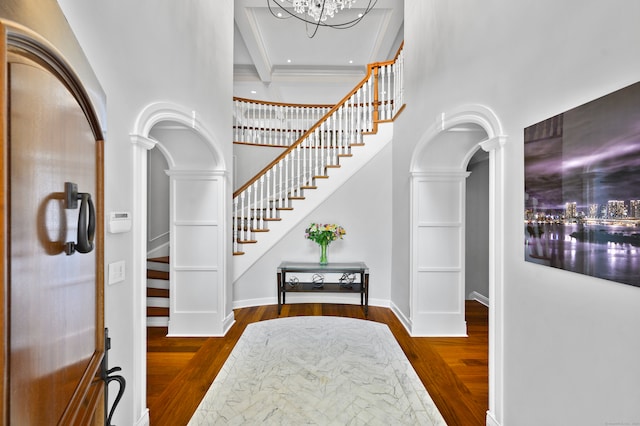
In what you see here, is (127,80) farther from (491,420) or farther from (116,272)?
(491,420)

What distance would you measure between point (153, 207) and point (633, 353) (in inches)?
238

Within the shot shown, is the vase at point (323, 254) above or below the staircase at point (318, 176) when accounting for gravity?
below

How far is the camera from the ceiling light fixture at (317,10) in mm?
4613

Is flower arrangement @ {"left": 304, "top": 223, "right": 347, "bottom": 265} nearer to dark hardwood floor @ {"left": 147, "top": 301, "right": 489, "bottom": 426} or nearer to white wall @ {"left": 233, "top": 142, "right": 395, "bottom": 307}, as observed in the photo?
white wall @ {"left": 233, "top": 142, "right": 395, "bottom": 307}

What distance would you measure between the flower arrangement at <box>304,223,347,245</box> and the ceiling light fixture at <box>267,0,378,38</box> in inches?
113

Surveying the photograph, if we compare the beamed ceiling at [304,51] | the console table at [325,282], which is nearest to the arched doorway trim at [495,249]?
the console table at [325,282]

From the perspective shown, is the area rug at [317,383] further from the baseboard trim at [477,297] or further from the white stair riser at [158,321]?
the baseboard trim at [477,297]

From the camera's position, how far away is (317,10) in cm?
466

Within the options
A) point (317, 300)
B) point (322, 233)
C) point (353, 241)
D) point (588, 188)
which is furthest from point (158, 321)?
point (588, 188)

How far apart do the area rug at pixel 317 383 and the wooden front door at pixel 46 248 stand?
1565 millimetres

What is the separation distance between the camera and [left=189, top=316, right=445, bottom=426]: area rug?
93.6 inches

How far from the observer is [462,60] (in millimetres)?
2643

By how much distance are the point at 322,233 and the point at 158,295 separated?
2.30 m

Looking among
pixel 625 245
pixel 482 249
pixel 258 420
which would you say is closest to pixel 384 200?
pixel 482 249
